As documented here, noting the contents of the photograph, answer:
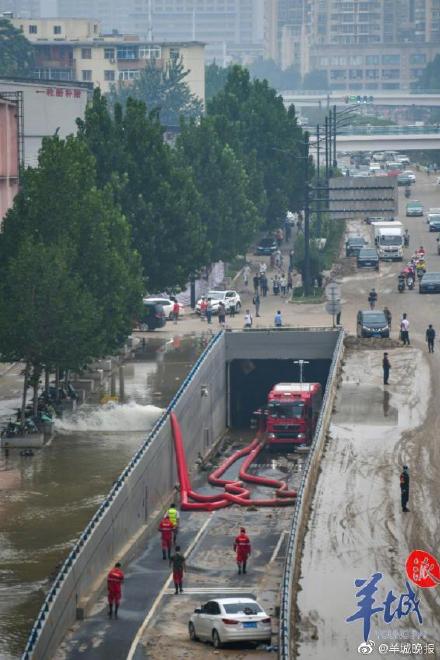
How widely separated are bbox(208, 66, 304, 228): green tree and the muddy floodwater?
153 feet

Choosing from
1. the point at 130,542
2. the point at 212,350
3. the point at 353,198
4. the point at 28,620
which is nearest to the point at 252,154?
the point at 353,198

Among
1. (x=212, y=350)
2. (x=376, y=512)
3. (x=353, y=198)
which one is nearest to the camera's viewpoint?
(x=376, y=512)

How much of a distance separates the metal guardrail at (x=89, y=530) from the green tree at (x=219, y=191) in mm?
32937

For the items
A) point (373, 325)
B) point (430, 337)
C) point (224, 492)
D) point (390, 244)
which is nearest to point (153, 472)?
point (224, 492)

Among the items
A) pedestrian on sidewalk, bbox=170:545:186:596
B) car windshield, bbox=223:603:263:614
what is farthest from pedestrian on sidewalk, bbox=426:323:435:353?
car windshield, bbox=223:603:263:614

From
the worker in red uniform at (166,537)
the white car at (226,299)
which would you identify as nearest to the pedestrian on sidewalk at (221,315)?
the white car at (226,299)

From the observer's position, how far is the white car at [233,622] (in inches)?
1797

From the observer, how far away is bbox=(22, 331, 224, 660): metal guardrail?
4475 centimetres

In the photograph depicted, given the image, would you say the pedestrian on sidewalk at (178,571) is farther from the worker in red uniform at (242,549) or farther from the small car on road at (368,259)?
the small car on road at (368,259)

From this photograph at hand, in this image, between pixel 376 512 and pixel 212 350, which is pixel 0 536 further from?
pixel 212 350

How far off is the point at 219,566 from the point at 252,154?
75419 mm

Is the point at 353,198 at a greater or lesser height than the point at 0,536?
greater

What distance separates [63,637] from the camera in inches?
1896

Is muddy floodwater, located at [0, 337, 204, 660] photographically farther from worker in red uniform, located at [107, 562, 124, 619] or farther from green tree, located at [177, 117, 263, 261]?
green tree, located at [177, 117, 263, 261]
